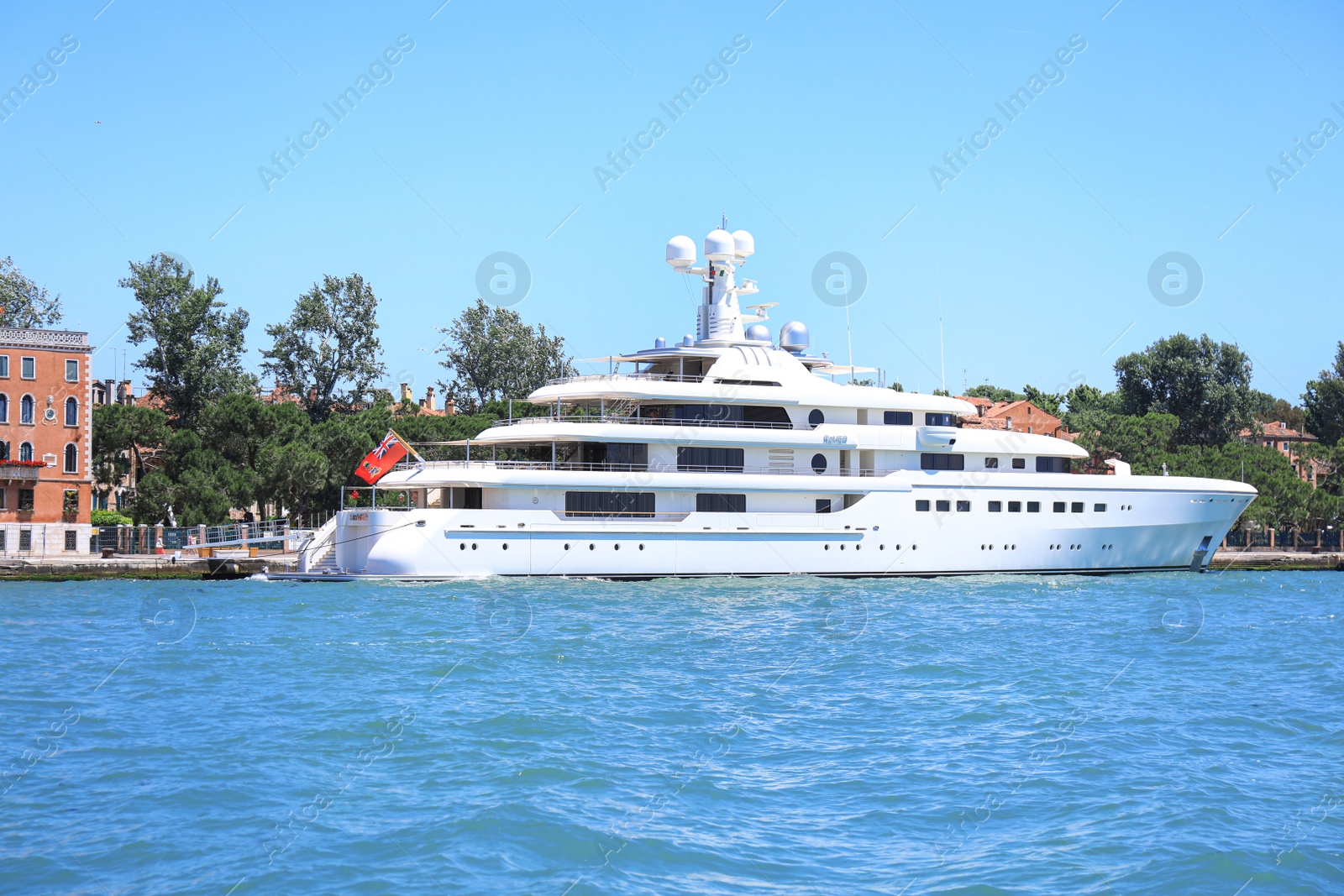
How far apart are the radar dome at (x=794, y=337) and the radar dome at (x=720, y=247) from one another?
2965 millimetres

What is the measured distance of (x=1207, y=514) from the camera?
1475 inches

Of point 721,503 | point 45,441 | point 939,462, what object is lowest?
point 721,503

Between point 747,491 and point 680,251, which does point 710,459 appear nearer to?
point 747,491

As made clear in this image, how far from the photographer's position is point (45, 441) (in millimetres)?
40875

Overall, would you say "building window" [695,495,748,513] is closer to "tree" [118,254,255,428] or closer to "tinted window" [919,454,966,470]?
"tinted window" [919,454,966,470]

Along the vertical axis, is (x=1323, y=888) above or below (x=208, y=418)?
below

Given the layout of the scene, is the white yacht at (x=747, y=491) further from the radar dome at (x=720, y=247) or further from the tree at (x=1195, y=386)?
the tree at (x=1195, y=386)

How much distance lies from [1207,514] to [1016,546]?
24.7 ft

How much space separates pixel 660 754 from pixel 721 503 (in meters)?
19.4

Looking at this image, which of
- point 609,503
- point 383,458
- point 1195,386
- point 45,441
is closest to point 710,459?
point 609,503

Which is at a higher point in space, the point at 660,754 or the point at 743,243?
the point at 743,243

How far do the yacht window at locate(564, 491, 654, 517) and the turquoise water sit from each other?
22.6 feet

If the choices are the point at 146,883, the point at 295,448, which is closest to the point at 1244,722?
the point at 146,883

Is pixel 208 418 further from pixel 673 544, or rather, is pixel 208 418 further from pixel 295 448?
pixel 673 544
